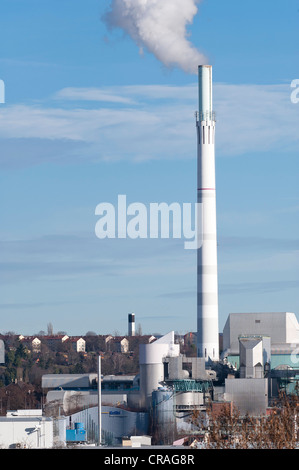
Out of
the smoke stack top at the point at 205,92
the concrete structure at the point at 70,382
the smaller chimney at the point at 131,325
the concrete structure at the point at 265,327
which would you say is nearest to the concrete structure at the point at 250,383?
the concrete structure at the point at 265,327

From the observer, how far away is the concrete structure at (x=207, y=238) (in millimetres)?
49781

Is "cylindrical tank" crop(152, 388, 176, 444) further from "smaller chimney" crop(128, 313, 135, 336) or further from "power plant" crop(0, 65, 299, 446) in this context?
"smaller chimney" crop(128, 313, 135, 336)

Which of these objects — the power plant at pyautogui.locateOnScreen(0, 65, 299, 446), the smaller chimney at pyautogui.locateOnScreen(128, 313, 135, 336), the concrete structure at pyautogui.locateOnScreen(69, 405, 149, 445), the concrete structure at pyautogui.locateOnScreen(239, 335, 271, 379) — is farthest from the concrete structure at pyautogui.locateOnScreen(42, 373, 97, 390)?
the smaller chimney at pyautogui.locateOnScreen(128, 313, 135, 336)

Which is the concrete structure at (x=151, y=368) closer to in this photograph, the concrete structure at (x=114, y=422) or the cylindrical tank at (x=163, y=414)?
the cylindrical tank at (x=163, y=414)

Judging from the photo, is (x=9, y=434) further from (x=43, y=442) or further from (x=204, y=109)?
(x=204, y=109)

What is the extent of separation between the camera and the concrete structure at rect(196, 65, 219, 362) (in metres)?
49.8

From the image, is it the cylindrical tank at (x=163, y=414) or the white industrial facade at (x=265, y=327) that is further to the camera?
the white industrial facade at (x=265, y=327)

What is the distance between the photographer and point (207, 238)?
5003 centimetres
